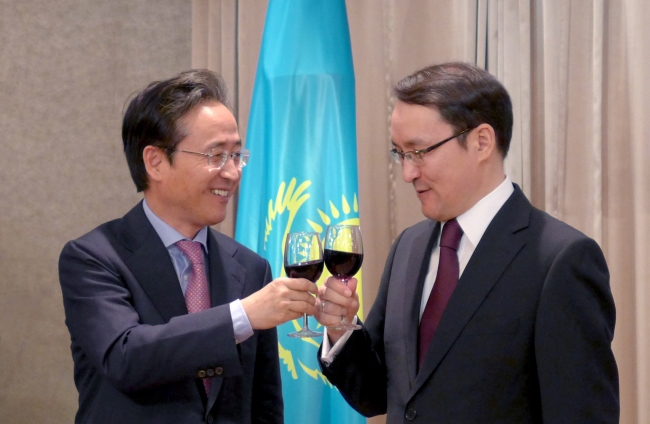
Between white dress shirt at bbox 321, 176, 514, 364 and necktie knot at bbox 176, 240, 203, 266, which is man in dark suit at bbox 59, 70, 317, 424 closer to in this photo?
necktie knot at bbox 176, 240, 203, 266

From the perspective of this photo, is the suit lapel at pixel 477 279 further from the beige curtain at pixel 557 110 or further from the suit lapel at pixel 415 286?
the beige curtain at pixel 557 110

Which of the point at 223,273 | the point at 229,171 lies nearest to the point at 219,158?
the point at 229,171

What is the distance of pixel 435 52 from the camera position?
2.61m

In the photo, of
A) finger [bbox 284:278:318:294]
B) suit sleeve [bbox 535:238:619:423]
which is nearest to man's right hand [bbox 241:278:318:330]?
finger [bbox 284:278:318:294]

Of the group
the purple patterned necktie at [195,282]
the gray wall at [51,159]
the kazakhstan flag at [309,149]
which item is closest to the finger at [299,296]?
the purple patterned necktie at [195,282]

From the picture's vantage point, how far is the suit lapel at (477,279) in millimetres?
1496

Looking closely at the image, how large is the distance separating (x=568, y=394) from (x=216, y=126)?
3.84 ft

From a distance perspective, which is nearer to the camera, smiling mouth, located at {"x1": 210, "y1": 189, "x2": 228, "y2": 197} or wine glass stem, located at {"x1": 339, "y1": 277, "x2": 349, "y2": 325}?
wine glass stem, located at {"x1": 339, "y1": 277, "x2": 349, "y2": 325}

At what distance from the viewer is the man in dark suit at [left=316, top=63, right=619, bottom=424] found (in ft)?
4.53

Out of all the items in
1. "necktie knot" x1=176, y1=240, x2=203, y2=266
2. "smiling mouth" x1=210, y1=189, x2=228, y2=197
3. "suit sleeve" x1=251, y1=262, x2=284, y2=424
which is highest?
"smiling mouth" x1=210, y1=189, x2=228, y2=197

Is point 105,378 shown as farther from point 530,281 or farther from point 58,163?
point 58,163

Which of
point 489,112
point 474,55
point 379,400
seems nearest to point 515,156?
point 474,55

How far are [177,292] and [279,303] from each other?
33 centimetres

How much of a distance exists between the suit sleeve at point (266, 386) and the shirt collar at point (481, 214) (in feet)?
2.24
